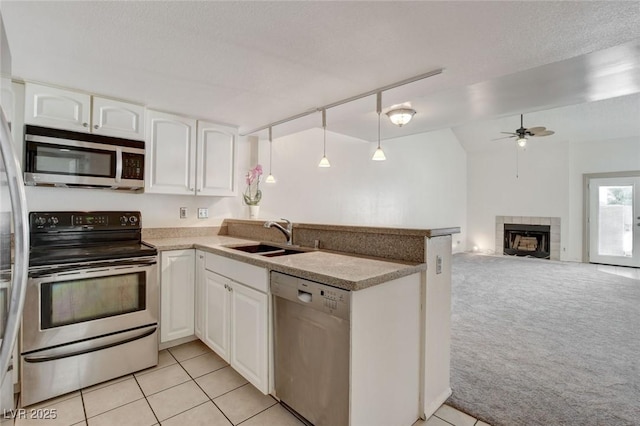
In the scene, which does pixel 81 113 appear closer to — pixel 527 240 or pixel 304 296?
pixel 304 296

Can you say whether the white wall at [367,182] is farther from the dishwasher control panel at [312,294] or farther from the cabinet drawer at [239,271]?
the cabinet drawer at [239,271]

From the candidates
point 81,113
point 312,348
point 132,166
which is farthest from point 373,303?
point 81,113

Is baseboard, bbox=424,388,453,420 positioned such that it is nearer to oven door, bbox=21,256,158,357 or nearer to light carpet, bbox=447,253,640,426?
light carpet, bbox=447,253,640,426

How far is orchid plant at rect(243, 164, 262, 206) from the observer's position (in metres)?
3.38

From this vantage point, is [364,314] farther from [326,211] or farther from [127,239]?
[326,211]

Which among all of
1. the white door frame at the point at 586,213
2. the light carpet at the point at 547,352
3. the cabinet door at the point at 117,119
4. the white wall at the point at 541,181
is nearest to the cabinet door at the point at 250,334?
the light carpet at the point at 547,352

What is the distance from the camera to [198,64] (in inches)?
76.4

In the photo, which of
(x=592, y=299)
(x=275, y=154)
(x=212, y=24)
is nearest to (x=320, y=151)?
(x=275, y=154)

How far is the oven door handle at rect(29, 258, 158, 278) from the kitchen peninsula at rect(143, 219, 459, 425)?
0.68 feet

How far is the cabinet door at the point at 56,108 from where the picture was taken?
2120 millimetres

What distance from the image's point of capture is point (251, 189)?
362 centimetres

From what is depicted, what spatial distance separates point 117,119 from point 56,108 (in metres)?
0.38

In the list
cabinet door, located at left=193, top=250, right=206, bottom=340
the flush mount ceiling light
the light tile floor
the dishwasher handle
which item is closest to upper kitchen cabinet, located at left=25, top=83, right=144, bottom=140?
cabinet door, located at left=193, top=250, right=206, bottom=340

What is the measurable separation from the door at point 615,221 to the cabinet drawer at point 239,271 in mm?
7816
